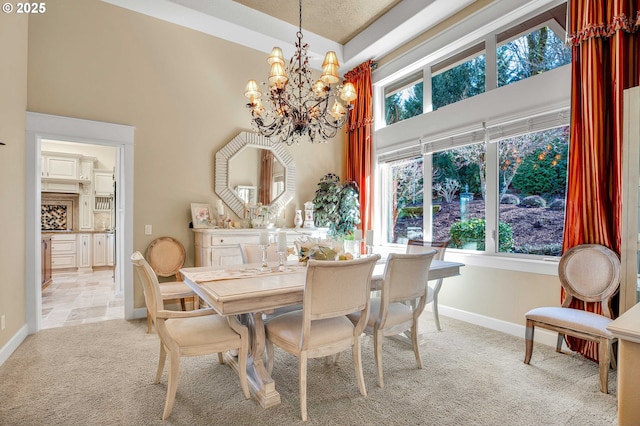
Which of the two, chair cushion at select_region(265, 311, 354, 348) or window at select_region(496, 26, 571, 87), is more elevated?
window at select_region(496, 26, 571, 87)

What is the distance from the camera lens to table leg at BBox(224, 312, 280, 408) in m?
2.16

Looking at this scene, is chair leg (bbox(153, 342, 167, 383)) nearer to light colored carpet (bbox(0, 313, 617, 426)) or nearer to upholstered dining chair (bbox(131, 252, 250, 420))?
light colored carpet (bbox(0, 313, 617, 426))

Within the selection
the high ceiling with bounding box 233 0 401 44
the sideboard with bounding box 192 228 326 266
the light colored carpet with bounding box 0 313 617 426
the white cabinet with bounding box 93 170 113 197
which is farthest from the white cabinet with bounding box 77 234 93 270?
the high ceiling with bounding box 233 0 401 44

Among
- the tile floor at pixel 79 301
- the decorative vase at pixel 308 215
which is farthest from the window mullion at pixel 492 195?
the tile floor at pixel 79 301

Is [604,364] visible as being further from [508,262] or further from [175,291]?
[175,291]

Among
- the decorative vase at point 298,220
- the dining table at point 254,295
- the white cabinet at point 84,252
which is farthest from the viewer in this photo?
the white cabinet at point 84,252

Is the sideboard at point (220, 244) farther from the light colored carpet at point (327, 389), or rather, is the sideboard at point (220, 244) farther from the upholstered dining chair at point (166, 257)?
the light colored carpet at point (327, 389)

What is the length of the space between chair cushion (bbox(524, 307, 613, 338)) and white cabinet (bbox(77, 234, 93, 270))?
851 centimetres

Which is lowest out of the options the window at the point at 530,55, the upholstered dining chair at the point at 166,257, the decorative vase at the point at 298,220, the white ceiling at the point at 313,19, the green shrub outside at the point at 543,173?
the upholstered dining chair at the point at 166,257

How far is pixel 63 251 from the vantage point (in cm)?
732

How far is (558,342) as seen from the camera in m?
3.02

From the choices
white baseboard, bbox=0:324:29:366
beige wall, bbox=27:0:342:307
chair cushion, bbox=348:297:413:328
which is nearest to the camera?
chair cushion, bbox=348:297:413:328

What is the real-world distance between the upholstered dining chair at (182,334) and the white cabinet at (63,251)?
677 cm

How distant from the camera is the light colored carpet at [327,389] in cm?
203
